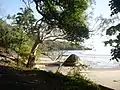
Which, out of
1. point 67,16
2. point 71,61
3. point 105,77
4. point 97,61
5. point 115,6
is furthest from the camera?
point 97,61

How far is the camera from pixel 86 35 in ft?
64.2

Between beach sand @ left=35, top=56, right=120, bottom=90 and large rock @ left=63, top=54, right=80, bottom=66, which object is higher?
large rock @ left=63, top=54, right=80, bottom=66

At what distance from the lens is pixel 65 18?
1828cm

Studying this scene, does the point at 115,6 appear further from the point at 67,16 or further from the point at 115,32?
the point at 67,16

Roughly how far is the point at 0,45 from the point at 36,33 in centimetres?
330

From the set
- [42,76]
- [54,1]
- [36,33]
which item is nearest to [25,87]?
[42,76]

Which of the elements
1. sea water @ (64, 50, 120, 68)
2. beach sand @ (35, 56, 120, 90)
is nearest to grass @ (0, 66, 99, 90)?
beach sand @ (35, 56, 120, 90)

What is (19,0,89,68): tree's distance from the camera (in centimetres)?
1770

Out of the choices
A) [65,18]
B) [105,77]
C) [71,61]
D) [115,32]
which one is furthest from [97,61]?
[115,32]

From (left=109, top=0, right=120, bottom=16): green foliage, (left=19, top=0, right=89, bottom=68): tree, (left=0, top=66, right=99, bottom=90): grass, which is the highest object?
(left=19, top=0, right=89, bottom=68): tree

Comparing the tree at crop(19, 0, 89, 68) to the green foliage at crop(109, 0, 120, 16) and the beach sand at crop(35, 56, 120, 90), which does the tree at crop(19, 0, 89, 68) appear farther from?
the green foliage at crop(109, 0, 120, 16)

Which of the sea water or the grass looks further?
the sea water

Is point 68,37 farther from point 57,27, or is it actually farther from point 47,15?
point 47,15

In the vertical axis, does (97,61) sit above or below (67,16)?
below
